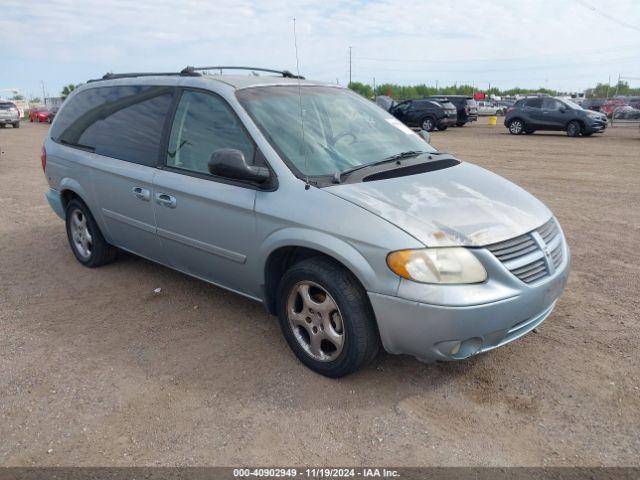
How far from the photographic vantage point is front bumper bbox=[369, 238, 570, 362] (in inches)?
110

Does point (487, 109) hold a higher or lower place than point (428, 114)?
lower

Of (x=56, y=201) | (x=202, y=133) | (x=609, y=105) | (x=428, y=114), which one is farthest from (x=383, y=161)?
(x=609, y=105)

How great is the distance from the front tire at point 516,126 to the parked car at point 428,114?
3241 millimetres

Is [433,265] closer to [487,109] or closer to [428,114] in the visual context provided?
[428,114]

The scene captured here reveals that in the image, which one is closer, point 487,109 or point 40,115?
point 40,115

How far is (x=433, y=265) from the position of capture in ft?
9.32

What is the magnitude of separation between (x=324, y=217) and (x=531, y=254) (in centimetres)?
119

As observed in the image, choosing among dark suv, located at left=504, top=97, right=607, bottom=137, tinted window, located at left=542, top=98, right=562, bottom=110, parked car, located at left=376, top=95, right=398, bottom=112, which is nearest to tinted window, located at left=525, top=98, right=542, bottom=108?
dark suv, located at left=504, top=97, right=607, bottom=137

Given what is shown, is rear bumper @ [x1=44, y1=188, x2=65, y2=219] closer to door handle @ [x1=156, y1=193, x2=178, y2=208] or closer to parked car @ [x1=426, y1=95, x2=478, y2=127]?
door handle @ [x1=156, y1=193, x2=178, y2=208]

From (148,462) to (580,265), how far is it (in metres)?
4.28

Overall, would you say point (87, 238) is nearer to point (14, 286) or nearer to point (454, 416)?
point (14, 286)

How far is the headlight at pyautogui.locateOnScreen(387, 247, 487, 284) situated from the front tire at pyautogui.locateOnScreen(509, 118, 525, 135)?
21.7 metres

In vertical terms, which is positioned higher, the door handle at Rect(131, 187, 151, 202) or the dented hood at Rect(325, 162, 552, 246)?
the dented hood at Rect(325, 162, 552, 246)

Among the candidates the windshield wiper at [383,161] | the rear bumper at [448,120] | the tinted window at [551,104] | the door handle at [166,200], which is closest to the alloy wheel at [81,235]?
the door handle at [166,200]
